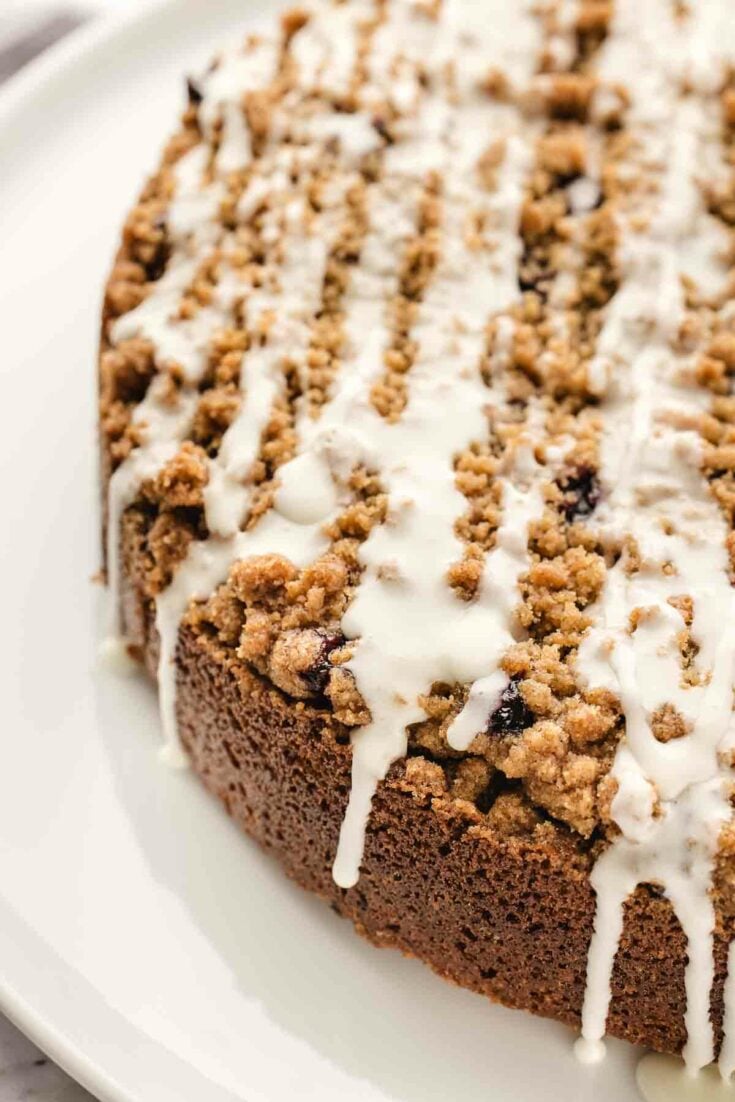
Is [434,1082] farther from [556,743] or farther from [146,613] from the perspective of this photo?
[146,613]

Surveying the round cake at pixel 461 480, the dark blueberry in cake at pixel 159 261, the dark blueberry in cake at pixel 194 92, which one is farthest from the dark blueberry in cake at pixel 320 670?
the dark blueberry in cake at pixel 194 92

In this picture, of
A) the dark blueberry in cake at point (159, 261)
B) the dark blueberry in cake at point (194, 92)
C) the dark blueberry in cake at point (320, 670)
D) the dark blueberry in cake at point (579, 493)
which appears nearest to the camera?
the dark blueberry in cake at point (320, 670)

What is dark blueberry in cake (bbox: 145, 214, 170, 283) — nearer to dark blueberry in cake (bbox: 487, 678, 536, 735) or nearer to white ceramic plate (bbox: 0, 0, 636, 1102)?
white ceramic plate (bbox: 0, 0, 636, 1102)

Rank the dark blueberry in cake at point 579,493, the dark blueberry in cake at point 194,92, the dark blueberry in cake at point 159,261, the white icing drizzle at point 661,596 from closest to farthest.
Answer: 1. the white icing drizzle at point 661,596
2. the dark blueberry in cake at point 579,493
3. the dark blueberry in cake at point 159,261
4. the dark blueberry in cake at point 194,92

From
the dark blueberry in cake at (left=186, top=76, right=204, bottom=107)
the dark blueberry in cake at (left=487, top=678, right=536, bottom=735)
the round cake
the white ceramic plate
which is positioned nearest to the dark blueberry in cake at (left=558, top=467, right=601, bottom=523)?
the round cake

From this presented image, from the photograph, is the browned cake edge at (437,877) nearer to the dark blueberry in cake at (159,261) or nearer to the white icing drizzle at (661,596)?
the white icing drizzle at (661,596)

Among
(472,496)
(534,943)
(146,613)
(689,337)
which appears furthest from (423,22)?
(534,943)
